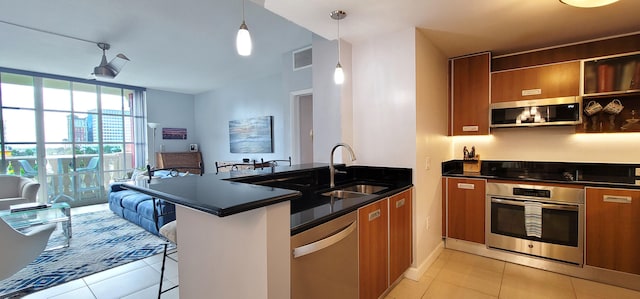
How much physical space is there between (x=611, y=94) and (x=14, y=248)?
5.23 metres

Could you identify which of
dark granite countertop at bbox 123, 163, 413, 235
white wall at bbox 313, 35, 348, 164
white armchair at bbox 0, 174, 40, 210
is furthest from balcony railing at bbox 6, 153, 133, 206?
white wall at bbox 313, 35, 348, 164

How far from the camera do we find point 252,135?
19.8 feet

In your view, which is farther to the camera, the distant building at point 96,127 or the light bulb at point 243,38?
the distant building at point 96,127

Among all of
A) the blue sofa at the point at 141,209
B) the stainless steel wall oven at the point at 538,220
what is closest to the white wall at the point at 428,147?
the stainless steel wall oven at the point at 538,220

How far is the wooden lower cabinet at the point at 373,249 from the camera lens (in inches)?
68.4

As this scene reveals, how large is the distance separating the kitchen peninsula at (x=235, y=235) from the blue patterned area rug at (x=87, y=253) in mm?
2173

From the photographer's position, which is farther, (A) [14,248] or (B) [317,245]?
(A) [14,248]

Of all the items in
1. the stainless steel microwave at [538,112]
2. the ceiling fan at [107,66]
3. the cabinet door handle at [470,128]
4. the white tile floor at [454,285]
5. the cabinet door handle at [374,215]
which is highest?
Answer: the ceiling fan at [107,66]

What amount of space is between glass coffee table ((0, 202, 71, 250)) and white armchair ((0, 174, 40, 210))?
89 cm

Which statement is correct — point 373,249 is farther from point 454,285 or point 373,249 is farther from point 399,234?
point 454,285

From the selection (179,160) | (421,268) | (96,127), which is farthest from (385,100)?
(96,127)

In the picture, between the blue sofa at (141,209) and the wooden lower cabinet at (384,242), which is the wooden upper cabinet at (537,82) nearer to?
the wooden lower cabinet at (384,242)

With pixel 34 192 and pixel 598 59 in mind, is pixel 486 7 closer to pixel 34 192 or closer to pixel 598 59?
pixel 598 59

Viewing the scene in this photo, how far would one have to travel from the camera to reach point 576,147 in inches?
115
